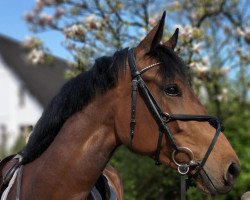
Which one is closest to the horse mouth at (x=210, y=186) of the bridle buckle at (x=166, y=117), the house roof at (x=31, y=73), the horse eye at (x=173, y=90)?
the bridle buckle at (x=166, y=117)

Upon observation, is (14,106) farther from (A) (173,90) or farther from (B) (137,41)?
(A) (173,90)

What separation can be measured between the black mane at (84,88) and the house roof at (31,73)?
85.5 ft

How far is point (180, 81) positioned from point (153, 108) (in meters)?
0.23

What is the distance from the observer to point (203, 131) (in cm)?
278

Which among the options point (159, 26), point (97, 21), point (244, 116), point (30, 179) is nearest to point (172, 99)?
point (159, 26)

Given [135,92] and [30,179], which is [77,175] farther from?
[135,92]

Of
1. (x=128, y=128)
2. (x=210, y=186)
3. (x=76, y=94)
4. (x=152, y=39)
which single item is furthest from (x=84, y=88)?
(x=210, y=186)

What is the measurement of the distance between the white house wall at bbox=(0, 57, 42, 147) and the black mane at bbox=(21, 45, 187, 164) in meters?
26.9

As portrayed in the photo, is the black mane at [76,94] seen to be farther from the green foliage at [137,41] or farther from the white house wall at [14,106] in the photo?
the white house wall at [14,106]

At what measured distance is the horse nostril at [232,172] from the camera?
2707 mm

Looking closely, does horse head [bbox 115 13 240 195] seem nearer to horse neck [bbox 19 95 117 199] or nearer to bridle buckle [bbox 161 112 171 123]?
bridle buckle [bbox 161 112 171 123]

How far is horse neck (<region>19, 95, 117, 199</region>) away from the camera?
2.95 meters

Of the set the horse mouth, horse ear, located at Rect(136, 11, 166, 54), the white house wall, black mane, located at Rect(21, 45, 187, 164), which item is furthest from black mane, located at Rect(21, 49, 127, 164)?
the white house wall

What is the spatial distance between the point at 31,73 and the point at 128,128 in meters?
29.7
